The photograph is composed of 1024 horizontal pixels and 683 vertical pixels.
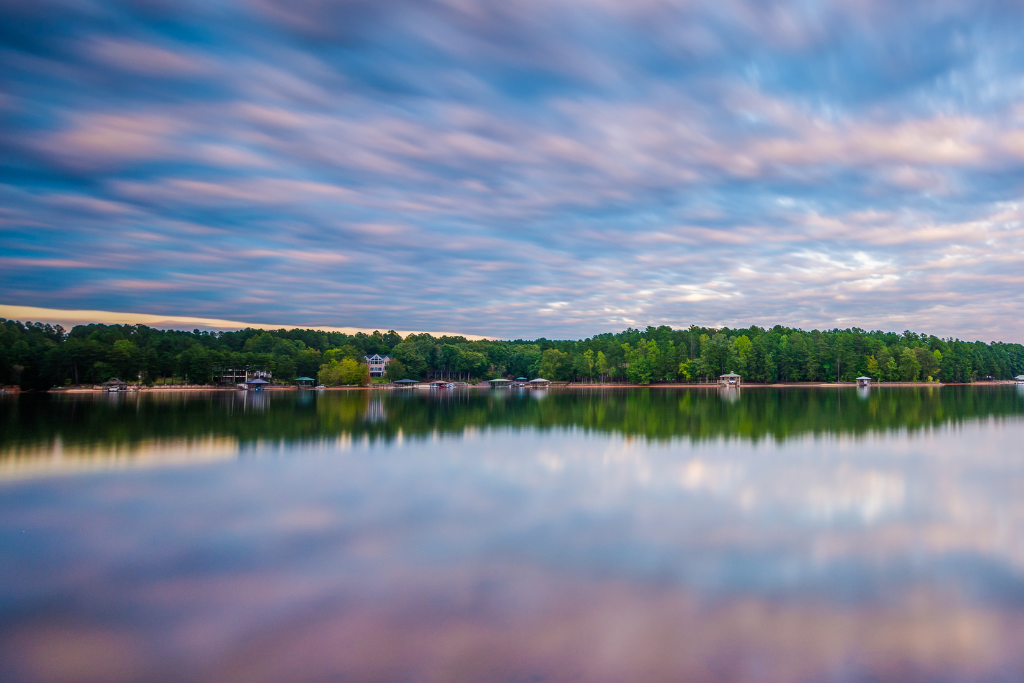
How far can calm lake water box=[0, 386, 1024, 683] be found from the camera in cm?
662

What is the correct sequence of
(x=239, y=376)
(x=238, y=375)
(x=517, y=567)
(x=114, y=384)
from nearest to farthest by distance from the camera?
(x=517, y=567) → (x=114, y=384) → (x=238, y=375) → (x=239, y=376)

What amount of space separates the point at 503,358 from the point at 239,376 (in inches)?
2204

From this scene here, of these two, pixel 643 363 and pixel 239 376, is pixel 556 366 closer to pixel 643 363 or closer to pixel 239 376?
pixel 643 363

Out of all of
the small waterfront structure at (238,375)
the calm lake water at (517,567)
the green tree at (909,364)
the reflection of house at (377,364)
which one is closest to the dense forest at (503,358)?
the green tree at (909,364)

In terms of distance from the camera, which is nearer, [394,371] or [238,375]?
[238,375]

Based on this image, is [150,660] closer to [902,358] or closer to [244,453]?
[244,453]

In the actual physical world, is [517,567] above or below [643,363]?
below

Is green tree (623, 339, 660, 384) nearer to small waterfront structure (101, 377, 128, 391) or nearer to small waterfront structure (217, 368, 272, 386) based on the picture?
small waterfront structure (217, 368, 272, 386)

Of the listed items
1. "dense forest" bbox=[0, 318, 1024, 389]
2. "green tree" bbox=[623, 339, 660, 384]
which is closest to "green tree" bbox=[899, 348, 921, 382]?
"dense forest" bbox=[0, 318, 1024, 389]

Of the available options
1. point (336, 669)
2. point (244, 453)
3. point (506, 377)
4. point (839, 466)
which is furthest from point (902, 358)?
point (336, 669)

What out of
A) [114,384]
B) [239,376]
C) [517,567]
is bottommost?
[114,384]

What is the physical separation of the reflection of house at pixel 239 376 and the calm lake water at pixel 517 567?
10056 centimetres

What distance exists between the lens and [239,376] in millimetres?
117062

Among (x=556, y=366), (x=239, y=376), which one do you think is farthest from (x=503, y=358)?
(x=239, y=376)
